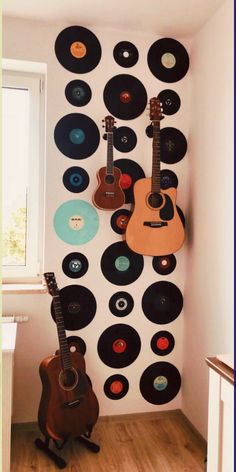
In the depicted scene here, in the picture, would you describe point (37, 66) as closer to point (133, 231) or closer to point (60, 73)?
point (60, 73)

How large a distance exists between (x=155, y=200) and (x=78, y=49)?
0.97m

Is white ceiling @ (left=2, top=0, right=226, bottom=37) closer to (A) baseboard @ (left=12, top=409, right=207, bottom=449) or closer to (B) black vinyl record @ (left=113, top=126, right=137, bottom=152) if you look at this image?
(B) black vinyl record @ (left=113, top=126, right=137, bottom=152)

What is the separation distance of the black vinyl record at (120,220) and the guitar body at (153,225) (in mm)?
107

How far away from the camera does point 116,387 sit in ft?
8.00

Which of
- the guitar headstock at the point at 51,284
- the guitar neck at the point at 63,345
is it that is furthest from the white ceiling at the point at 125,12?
the guitar neck at the point at 63,345

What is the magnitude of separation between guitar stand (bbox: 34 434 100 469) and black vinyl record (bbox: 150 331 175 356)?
0.64 metres

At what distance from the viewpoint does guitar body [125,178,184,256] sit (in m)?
2.31

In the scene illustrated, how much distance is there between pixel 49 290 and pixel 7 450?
763 millimetres

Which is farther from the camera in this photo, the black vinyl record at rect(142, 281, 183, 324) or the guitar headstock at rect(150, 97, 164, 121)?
the black vinyl record at rect(142, 281, 183, 324)

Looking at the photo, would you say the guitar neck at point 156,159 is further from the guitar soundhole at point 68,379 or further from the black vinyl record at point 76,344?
the guitar soundhole at point 68,379

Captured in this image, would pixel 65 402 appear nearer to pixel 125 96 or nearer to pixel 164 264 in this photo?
pixel 164 264

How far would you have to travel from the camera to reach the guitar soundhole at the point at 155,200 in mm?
2328

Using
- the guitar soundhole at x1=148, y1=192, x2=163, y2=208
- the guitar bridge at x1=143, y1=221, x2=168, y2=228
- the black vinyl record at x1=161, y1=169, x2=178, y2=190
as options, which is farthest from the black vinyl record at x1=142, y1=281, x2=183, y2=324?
the black vinyl record at x1=161, y1=169, x2=178, y2=190

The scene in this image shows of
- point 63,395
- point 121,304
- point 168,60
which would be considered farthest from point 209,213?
point 63,395
